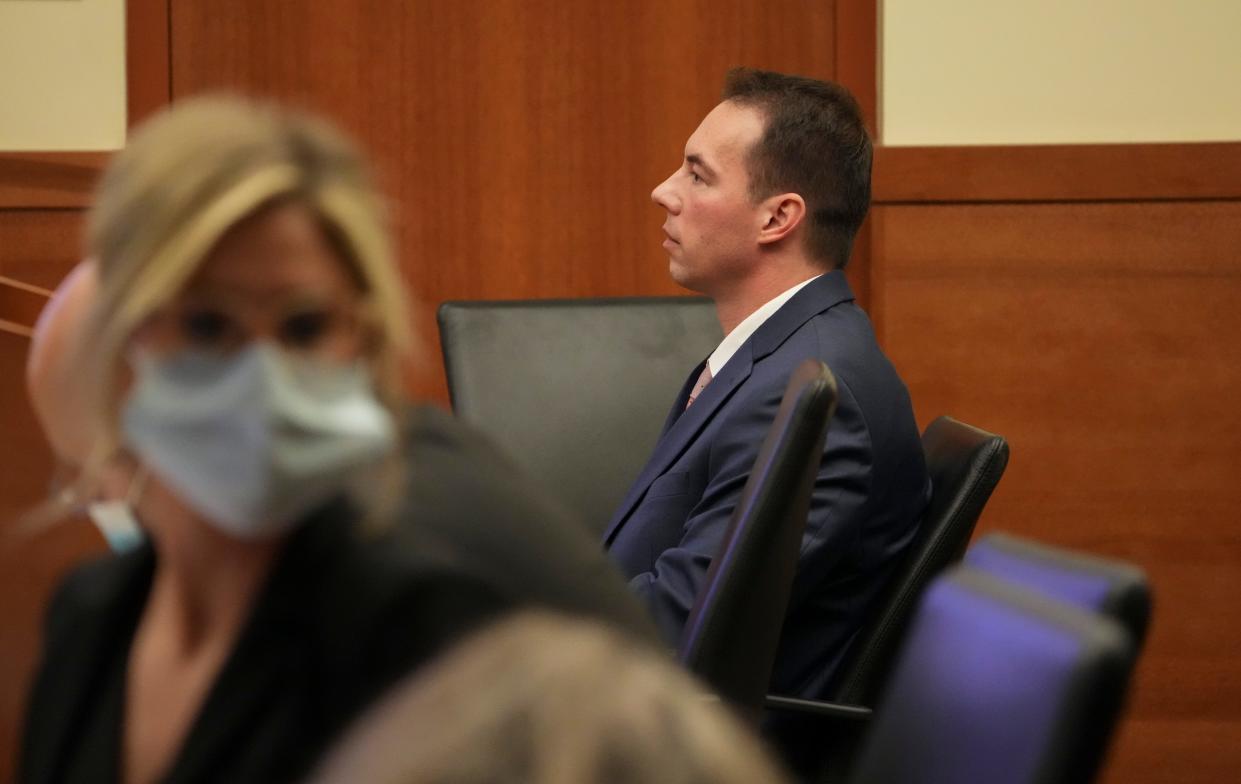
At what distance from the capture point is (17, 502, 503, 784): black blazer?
0.79 m

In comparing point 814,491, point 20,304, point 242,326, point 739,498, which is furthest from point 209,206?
point 814,491

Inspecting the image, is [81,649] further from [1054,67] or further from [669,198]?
[1054,67]

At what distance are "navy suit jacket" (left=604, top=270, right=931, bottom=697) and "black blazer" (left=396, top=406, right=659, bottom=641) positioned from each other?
88 centimetres

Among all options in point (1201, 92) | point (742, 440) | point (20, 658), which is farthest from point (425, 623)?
point (1201, 92)

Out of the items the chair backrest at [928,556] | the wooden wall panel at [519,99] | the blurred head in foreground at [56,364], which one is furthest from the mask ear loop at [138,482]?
the wooden wall panel at [519,99]

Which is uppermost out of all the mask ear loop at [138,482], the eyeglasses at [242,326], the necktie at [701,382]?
the eyeglasses at [242,326]

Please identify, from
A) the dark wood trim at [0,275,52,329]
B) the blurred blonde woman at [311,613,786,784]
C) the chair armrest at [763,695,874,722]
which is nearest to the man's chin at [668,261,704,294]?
the chair armrest at [763,695,874,722]

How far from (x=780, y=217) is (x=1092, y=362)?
1.25 meters

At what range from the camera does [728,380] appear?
85.8 inches

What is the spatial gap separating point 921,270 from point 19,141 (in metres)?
1.97

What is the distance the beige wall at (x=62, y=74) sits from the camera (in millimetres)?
3367

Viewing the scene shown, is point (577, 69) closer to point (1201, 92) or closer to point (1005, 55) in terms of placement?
point (1005, 55)

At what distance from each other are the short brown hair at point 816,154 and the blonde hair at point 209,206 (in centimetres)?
165

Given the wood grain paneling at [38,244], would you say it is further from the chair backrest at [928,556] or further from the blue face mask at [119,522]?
the blue face mask at [119,522]
